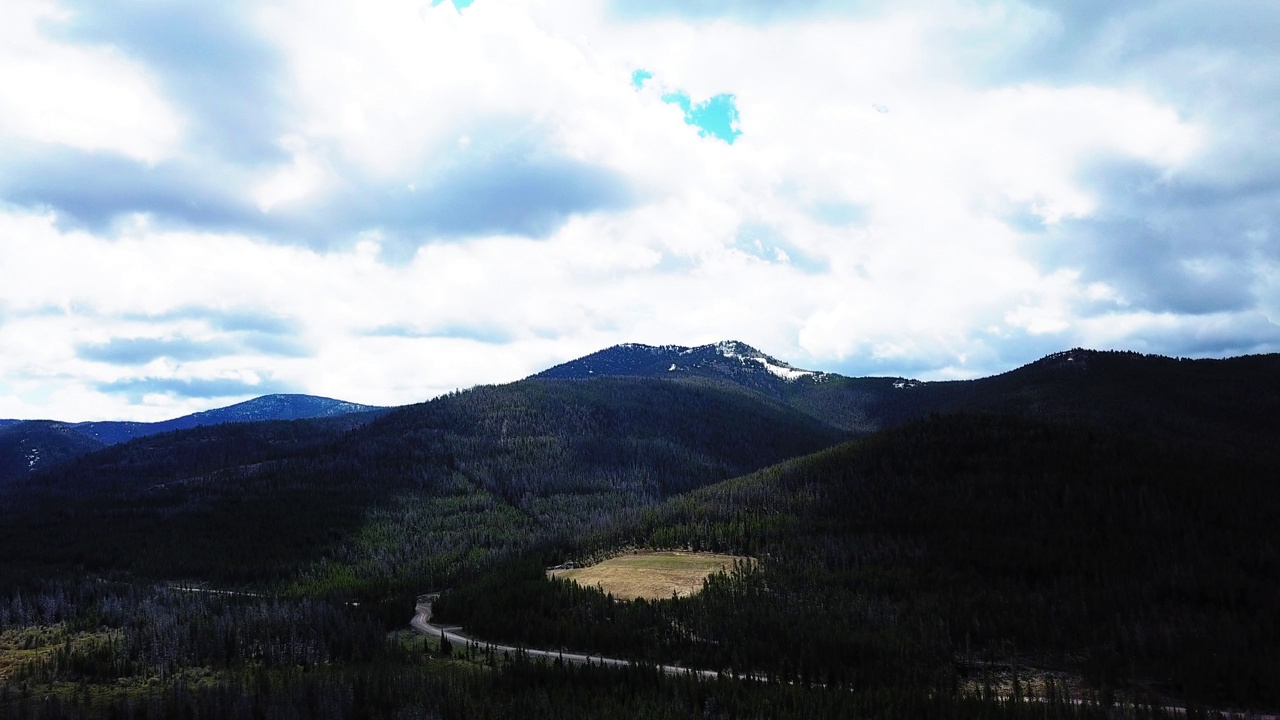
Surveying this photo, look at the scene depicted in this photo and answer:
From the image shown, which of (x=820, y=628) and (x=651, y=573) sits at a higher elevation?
(x=651, y=573)

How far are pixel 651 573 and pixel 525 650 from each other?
166ft

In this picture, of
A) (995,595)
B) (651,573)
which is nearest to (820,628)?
(995,595)

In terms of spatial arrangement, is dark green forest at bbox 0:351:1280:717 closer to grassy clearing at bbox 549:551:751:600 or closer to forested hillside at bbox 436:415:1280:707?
forested hillside at bbox 436:415:1280:707

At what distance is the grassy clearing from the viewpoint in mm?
152875

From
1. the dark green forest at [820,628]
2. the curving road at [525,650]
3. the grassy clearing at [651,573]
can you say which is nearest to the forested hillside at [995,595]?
the dark green forest at [820,628]

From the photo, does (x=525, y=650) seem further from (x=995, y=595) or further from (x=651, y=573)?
(x=995, y=595)

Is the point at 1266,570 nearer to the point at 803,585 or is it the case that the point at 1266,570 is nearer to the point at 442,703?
the point at 803,585

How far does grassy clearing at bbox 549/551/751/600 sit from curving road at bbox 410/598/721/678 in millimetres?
28841

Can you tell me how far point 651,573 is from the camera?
550 feet

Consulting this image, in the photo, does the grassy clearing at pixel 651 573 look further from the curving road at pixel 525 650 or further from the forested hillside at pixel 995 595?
the curving road at pixel 525 650

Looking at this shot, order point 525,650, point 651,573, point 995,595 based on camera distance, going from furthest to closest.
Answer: point 651,573
point 995,595
point 525,650

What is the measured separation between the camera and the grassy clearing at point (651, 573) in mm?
152875

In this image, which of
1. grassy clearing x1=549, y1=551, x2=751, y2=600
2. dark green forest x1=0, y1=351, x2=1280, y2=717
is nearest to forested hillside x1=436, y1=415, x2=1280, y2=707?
dark green forest x1=0, y1=351, x2=1280, y2=717

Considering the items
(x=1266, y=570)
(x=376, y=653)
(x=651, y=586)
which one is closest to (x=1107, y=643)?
(x=1266, y=570)
